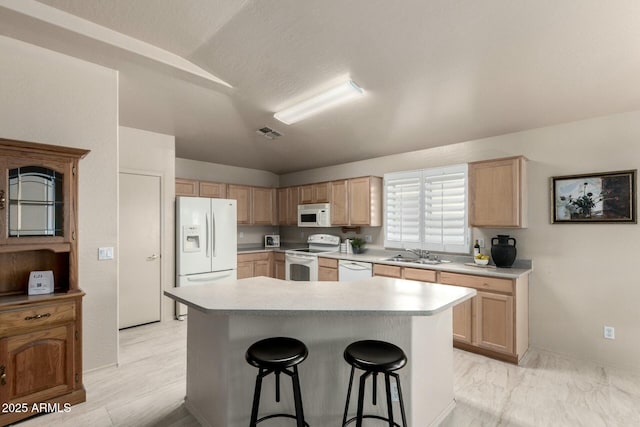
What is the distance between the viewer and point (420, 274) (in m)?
3.57

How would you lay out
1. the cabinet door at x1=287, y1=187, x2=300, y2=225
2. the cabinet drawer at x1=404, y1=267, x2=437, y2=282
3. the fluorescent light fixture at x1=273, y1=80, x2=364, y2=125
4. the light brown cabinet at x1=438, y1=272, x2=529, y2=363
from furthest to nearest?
the cabinet door at x1=287, y1=187, x2=300, y2=225
the cabinet drawer at x1=404, y1=267, x2=437, y2=282
the light brown cabinet at x1=438, y1=272, x2=529, y2=363
the fluorescent light fixture at x1=273, y1=80, x2=364, y2=125

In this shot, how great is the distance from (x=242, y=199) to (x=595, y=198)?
5035 millimetres

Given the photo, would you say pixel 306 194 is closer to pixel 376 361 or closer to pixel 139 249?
pixel 139 249

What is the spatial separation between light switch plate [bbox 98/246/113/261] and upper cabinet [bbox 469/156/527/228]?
387 cm

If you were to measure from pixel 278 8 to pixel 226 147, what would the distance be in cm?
297

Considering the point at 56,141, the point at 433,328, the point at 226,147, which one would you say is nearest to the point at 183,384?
the point at 433,328

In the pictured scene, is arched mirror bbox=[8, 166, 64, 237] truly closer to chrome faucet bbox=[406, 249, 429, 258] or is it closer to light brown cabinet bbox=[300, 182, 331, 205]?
light brown cabinet bbox=[300, 182, 331, 205]

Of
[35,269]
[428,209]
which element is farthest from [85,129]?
[428,209]

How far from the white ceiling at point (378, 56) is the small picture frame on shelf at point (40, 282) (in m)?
1.81

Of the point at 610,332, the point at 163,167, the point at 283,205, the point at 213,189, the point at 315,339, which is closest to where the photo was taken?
the point at 315,339

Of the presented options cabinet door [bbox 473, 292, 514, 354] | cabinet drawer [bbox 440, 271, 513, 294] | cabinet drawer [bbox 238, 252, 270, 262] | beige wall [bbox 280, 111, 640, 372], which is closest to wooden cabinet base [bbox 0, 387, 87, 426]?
cabinet drawer [bbox 238, 252, 270, 262]

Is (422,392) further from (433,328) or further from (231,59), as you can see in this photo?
(231,59)

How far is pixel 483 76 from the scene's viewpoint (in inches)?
101

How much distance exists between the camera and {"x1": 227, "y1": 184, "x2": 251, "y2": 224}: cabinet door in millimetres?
5492
